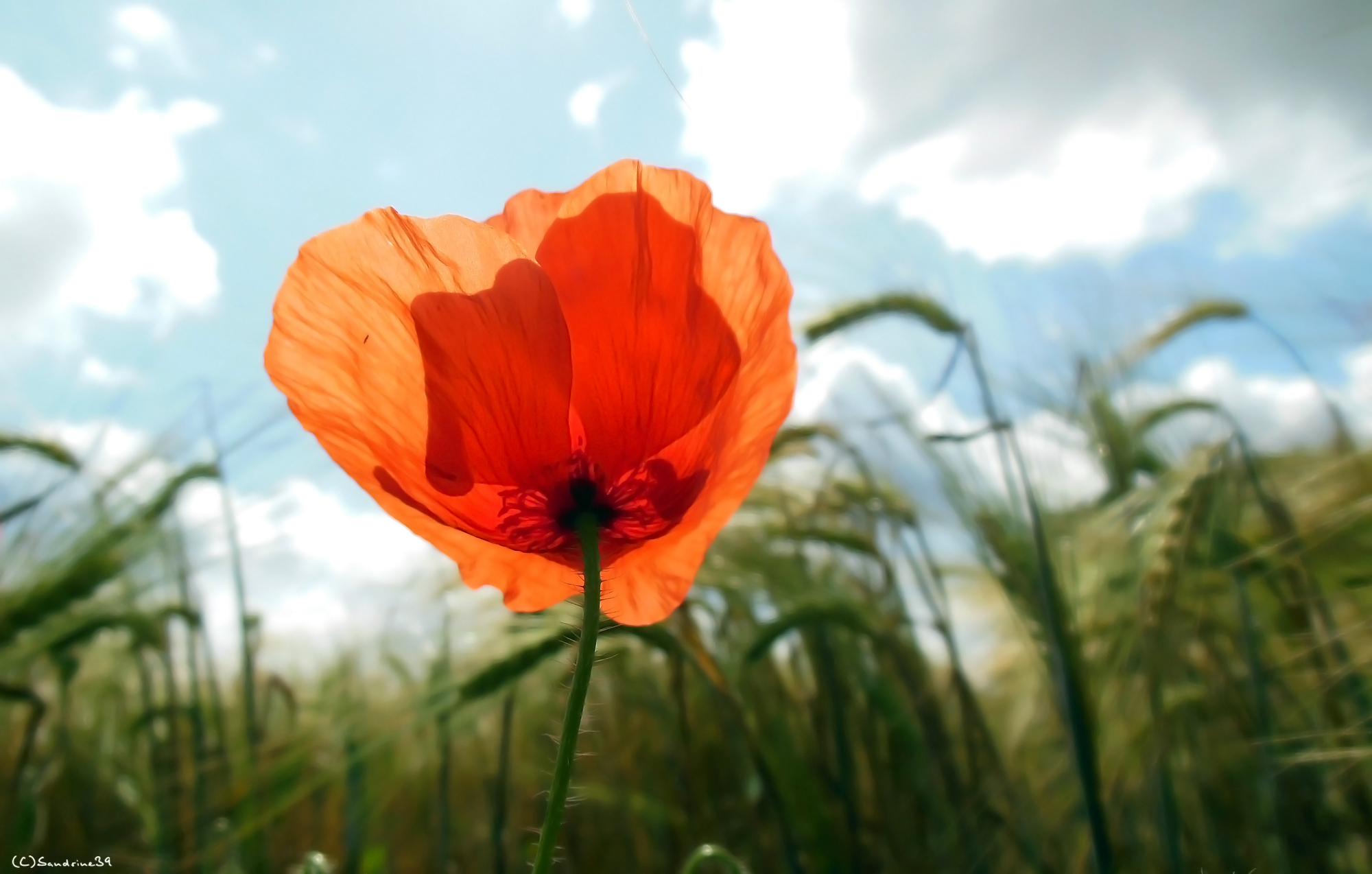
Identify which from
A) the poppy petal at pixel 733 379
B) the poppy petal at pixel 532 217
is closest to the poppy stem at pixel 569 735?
the poppy petal at pixel 733 379

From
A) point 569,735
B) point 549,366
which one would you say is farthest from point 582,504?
point 569,735

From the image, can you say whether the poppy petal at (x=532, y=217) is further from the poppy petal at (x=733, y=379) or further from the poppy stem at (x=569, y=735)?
the poppy stem at (x=569, y=735)

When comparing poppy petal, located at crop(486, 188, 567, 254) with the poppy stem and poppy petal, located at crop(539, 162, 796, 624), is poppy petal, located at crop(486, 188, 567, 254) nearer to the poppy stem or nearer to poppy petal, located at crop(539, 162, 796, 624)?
poppy petal, located at crop(539, 162, 796, 624)

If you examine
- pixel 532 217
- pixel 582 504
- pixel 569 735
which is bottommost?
pixel 569 735

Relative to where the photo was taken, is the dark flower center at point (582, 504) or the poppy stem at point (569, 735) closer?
the poppy stem at point (569, 735)

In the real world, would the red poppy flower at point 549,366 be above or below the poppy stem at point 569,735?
above

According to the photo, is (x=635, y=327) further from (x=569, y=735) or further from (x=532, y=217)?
(x=569, y=735)

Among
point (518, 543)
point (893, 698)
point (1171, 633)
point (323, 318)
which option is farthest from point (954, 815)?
point (323, 318)

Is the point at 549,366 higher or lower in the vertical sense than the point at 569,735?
higher
